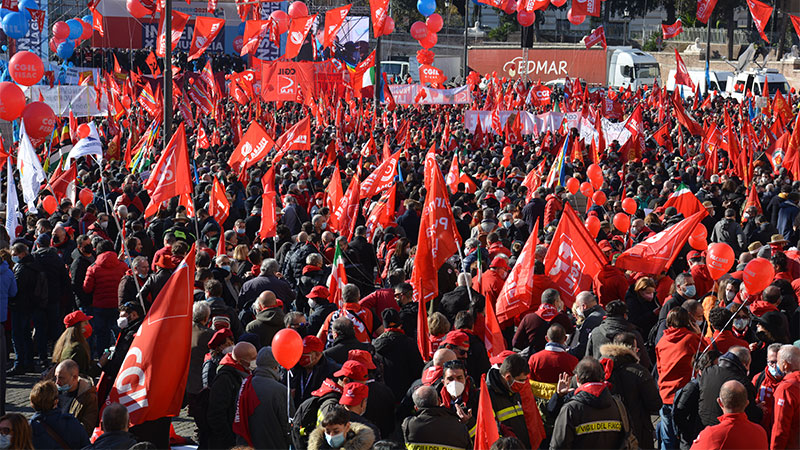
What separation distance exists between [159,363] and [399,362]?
2087mm

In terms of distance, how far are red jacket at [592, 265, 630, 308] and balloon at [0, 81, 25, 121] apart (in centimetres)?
1098

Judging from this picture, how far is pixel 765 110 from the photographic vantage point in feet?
101

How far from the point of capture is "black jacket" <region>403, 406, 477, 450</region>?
5918 millimetres

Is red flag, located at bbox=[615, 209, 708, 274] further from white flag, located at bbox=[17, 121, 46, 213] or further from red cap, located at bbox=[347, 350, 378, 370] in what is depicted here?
white flag, located at bbox=[17, 121, 46, 213]

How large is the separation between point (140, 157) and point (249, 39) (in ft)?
49.1

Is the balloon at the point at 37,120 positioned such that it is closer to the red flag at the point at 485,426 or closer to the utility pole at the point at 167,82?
the utility pole at the point at 167,82

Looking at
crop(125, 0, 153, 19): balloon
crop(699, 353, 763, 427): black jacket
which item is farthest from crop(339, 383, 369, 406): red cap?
crop(125, 0, 153, 19): balloon

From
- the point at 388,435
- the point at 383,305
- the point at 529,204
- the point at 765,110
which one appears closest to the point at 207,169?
the point at 529,204

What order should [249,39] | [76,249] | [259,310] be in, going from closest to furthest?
[259,310], [76,249], [249,39]

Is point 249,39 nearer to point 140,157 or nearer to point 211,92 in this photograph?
point 211,92

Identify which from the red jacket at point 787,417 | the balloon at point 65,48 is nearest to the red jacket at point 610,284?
the red jacket at point 787,417

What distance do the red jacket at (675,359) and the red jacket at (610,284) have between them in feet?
6.10

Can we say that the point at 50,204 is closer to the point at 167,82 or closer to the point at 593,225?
the point at 167,82

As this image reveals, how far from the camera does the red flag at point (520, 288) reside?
29.6ft
